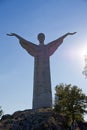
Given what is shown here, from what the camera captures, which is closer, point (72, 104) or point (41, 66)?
point (72, 104)

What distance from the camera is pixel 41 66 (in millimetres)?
48031

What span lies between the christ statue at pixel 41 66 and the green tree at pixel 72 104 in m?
7.09

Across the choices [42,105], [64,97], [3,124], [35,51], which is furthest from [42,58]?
[3,124]

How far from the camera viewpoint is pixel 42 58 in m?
48.8

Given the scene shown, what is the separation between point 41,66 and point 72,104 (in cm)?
1298

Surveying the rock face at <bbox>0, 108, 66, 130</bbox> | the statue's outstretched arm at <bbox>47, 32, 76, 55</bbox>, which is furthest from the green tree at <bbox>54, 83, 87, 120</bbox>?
the statue's outstretched arm at <bbox>47, 32, 76, 55</bbox>

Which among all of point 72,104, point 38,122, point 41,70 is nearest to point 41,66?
point 41,70

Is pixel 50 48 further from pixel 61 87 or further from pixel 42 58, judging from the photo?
pixel 61 87

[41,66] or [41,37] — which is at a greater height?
[41,37]

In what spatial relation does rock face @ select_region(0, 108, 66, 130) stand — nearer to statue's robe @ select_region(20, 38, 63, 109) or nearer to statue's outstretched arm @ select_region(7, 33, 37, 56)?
statue's robe @ select_region(20, 38, 63, 109)

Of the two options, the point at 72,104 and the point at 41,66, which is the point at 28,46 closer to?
the point at 41,66

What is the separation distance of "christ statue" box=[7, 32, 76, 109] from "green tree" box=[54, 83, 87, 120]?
23.3 feet

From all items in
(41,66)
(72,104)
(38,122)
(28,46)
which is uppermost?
(28,46)

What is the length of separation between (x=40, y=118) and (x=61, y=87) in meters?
6.44
